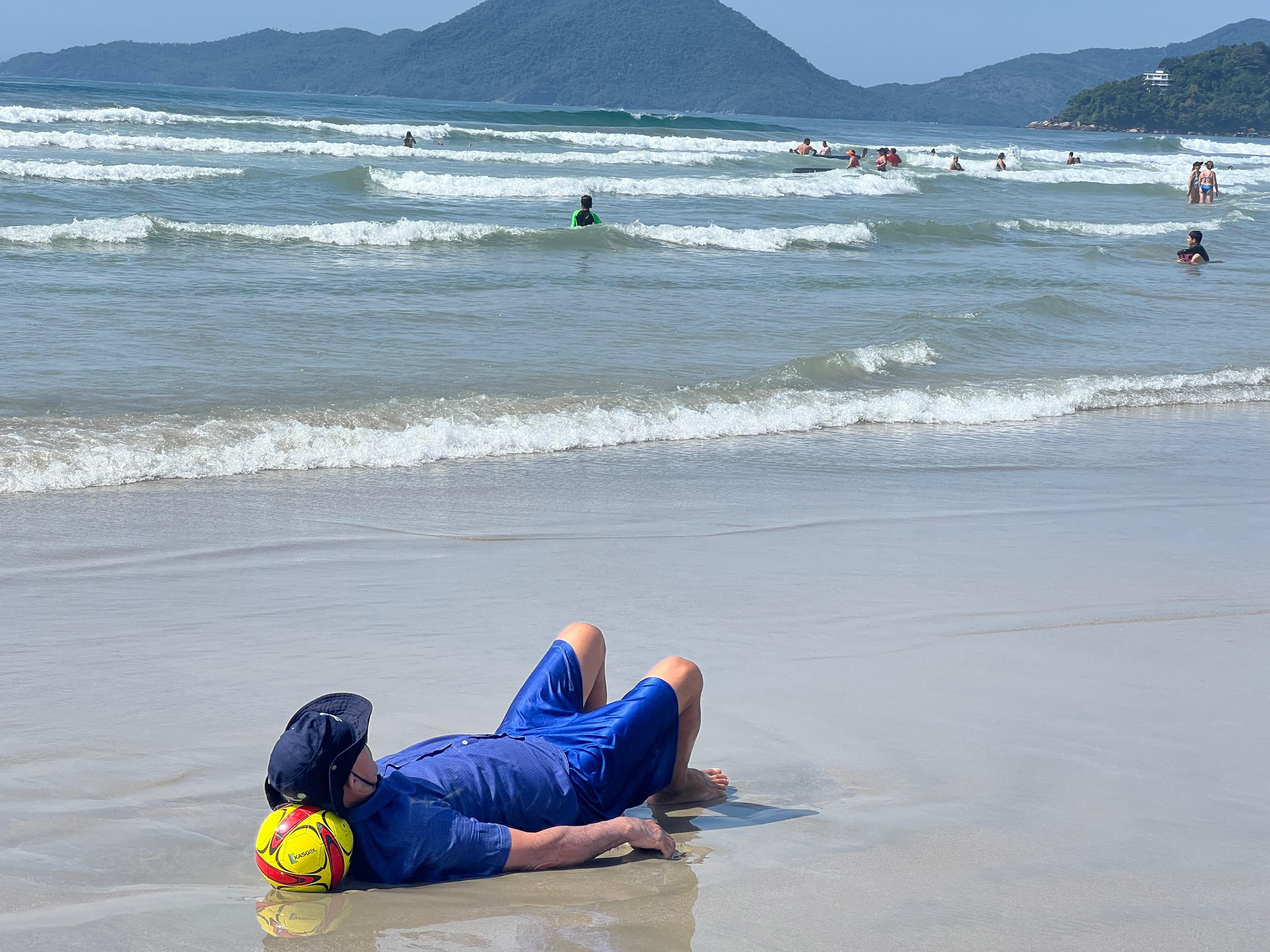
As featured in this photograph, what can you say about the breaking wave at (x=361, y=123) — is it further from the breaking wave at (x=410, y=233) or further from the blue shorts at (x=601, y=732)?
the blue shorts at (x=601, y=732)

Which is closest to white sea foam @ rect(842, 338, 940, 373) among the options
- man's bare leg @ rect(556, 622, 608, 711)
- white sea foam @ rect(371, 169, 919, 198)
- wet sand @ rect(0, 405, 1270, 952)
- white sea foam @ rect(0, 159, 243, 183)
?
wet sand @ rect(0, 405, 1270, 952)

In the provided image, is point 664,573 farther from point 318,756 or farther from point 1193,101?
point 1193,101

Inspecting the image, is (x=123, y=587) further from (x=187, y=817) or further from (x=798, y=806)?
(x=798, y=806)

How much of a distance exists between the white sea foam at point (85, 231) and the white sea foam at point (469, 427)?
866 centimetres

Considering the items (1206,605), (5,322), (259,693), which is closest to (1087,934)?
(259,693)

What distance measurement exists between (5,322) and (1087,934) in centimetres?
978

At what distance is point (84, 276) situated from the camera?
12.6 meters

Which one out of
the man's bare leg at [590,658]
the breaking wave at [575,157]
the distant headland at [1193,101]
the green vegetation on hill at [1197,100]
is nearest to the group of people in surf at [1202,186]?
the breaking wave at [575,157]

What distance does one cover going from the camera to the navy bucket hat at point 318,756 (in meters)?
2.75

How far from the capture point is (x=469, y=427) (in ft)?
25.8

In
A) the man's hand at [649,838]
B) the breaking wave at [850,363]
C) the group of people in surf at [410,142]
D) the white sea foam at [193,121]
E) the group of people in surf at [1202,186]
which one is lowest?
the man's hand at [649,838]

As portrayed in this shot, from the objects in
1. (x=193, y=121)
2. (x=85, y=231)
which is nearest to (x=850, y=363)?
(x=85, y=231)

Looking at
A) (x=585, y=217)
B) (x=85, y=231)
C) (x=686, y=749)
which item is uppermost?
(x=585, y=217)

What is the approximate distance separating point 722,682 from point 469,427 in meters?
3.98
